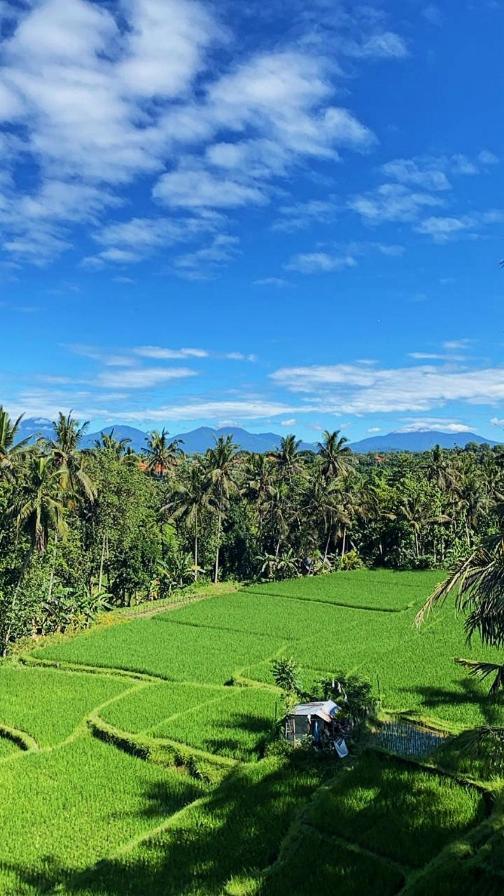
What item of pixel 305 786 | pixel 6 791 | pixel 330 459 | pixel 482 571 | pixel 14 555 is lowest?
pixel 6 791

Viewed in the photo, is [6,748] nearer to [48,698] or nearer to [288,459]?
[48,698]

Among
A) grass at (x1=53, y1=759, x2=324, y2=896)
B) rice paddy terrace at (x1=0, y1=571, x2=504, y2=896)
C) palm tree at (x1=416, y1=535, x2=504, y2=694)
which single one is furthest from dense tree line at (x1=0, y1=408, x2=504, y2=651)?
palm tree at (x1=416, y1=535, x2=504, y2=694)

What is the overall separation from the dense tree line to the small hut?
17.9 meters

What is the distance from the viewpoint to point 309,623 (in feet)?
109

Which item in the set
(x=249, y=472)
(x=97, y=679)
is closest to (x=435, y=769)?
(x=97, y=679)

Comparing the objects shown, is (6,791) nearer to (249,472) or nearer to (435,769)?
(435,769)

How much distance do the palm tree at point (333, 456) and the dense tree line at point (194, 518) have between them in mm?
93

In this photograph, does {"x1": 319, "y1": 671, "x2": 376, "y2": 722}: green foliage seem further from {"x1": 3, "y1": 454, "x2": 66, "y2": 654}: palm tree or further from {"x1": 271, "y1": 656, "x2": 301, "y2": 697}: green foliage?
{"x1": 3, "y1": 454, "x2": 66, "y2": 654}: palm tree

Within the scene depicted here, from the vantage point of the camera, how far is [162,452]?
59.7 metres

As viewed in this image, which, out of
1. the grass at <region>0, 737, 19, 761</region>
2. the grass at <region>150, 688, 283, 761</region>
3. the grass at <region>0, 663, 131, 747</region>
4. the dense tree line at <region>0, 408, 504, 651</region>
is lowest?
the grass at <region>0, 737, 19, 761</region>

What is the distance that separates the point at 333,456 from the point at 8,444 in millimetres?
28667

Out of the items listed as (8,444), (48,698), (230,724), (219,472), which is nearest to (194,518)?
(219,472)

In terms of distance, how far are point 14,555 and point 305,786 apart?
70.3 feet

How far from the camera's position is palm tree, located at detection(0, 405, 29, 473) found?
103 ft
